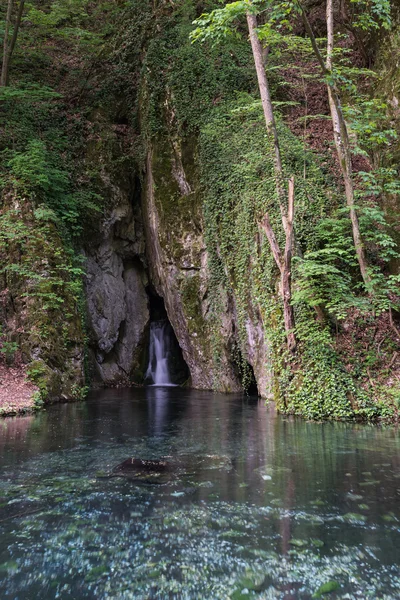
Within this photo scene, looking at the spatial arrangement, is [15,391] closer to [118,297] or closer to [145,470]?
[145,470]

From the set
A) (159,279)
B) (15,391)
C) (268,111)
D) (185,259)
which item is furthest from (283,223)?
(159,279)

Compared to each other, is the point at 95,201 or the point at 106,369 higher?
the point at 95,201

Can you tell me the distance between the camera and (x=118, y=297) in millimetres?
18938

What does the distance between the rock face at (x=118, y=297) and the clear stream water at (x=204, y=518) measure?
10.9 meters

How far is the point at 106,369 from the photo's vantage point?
18375 mm

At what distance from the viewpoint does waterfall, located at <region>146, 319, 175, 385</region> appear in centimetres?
1972

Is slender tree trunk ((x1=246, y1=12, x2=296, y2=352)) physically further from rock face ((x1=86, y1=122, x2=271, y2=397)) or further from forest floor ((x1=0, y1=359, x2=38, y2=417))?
forest floor ((x1=0, y1=359, x2=38, y2=417))

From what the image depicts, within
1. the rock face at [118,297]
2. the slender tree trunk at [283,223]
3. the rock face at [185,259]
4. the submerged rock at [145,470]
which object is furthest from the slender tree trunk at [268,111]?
the rock face at [118,297]

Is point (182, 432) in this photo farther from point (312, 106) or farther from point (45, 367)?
point (312, 106)

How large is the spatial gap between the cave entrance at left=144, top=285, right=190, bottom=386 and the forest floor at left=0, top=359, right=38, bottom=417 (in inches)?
323

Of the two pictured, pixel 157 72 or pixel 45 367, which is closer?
pixel 45 367

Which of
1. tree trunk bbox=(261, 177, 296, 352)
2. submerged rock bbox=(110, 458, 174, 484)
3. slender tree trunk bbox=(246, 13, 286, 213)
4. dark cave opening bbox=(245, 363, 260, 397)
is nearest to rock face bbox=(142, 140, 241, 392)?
dark cave opening bbox=(245, 363, 260, 397)

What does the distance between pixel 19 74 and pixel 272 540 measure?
21960mm

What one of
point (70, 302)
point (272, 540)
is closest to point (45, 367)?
point (70, 302)
